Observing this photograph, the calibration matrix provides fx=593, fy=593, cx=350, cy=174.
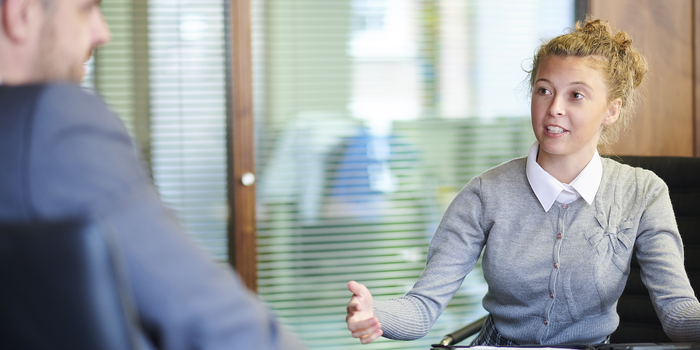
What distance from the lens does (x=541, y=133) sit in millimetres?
1547

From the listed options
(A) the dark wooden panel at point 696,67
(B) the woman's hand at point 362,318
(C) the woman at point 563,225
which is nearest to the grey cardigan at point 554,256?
(C) the woman at point 563,225

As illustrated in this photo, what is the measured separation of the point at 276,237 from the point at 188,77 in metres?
0.75

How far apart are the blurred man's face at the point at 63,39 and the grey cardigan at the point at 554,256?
0.97m

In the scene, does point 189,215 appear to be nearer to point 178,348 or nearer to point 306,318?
point 306,318

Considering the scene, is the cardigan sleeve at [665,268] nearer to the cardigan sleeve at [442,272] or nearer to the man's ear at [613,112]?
the man's ear at [613,112]

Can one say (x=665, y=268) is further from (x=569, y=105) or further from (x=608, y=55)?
(x=608, y=55)

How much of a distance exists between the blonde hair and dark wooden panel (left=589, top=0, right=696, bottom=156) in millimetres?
967

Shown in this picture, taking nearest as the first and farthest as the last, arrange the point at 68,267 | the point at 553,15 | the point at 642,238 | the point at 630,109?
the point at 68,267
the point at 642,238
the point at 630,109
the point at 553,15

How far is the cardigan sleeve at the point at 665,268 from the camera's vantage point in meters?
1.30

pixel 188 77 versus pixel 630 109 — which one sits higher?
pixel 188 77

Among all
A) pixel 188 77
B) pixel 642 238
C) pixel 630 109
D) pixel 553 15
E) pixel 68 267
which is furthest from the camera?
pixel 553 15

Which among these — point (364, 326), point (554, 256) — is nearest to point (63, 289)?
point (364, 326)

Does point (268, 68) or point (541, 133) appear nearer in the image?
point (541, 133)

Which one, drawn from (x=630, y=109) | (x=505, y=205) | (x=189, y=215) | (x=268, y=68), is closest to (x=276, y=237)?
(x=189, y=215)
